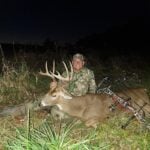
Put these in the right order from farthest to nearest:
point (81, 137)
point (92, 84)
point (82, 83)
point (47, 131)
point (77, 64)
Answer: point (92, 84), point (82, 83), point (77, 64), point (81, 137), point (47, 131)

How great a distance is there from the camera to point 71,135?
9.08 m

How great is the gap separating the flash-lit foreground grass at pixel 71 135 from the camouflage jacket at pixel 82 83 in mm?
789

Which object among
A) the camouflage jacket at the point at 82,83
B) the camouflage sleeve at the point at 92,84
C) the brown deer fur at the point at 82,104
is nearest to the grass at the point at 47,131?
the brown deer fur at the point at 82,104

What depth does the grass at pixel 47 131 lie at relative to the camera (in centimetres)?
757

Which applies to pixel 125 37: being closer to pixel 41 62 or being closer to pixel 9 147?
pixel 41 62

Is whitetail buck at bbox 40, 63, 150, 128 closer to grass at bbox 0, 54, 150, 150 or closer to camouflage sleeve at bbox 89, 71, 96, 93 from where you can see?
grass at bbox 0, 54, 150, 150

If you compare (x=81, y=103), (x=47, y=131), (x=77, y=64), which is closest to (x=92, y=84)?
(x=77, y=64)

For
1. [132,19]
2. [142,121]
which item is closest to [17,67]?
[142,121]

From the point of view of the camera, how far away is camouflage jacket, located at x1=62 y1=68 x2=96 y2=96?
10648mm

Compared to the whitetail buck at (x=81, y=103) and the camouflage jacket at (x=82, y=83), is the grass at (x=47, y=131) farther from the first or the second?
the camouflage jacket at (x=82, y=83)

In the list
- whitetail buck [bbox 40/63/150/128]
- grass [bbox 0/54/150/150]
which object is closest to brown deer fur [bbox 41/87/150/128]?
whitetail buck [bbox 40/63/150/128]

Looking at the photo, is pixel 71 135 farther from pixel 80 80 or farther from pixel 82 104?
pixel 80 80

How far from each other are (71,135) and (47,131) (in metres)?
0.75

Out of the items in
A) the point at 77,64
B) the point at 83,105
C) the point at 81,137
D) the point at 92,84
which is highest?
the point at 77,64
